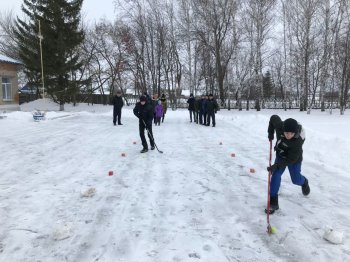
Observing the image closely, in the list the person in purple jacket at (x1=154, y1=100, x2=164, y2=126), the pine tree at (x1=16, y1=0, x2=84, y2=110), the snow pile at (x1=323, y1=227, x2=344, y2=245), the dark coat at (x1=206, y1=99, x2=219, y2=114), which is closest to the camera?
the snow pile at (x1=323, y1=227, x2=344, y2=245)

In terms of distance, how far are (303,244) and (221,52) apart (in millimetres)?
33048

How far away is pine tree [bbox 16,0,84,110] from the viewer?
2932cm

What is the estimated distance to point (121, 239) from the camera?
4.43m

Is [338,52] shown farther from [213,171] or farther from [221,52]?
[213,171]

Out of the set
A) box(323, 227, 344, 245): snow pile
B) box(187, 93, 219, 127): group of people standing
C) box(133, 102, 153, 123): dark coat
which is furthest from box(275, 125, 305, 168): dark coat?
box(187, 93, 219, 127): group of people standing

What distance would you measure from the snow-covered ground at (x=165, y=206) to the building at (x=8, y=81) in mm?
19268

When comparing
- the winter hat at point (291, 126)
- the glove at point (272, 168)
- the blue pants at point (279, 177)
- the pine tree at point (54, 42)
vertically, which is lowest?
the blue pants at point (279, 177)

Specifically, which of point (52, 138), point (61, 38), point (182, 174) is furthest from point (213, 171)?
point (61, 38)

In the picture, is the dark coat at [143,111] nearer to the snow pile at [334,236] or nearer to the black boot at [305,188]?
the black boot at [305,188]

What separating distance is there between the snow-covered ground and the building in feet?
63.2

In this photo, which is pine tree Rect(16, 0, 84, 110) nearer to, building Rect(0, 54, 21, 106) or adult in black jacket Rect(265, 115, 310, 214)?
building Rect(0, 54, 21, 106)

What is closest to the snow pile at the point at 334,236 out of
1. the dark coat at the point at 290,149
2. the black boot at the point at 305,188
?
the dark coat at the point at 290,149

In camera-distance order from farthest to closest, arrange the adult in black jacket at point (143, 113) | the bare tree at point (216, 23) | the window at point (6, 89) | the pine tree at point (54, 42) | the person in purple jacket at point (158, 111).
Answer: the bare tree at point (216, 23) → the pine tree at point (54, 42) → the window at point (6, 89) → the person in purple jacket at point (158, 111) → the adult in black jacket at point (143, 113)

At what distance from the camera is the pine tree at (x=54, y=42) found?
2932 cm
